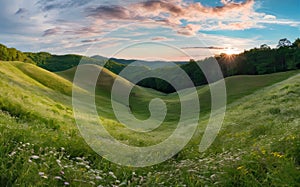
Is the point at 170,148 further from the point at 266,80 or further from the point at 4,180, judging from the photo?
the point at 266,80

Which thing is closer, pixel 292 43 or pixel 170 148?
pixel 170 148

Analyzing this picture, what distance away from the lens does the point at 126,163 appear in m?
9.48

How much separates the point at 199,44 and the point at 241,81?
58583 mm

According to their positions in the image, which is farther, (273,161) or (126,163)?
(126,163)

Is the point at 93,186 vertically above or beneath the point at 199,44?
beneath

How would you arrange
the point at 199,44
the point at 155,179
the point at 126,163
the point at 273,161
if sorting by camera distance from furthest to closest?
the point at 199,44, the point at 126,163, the point at 155,179, the point at 273,161

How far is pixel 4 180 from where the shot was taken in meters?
6.10

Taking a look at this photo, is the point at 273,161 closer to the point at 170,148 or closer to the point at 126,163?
the point at 126,163

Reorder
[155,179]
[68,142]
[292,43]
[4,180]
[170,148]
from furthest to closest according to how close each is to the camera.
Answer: [292,43] → [170,148] → [68,142] → [155,179] → [4,180]

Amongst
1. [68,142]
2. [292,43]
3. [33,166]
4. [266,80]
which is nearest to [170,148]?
[68,142]

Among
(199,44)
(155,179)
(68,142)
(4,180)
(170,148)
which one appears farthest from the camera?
(199,44)

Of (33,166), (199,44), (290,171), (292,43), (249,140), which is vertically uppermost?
(292,43)

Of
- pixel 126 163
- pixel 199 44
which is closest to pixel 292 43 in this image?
pixel 199 44

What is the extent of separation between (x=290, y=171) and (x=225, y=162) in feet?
5.61
